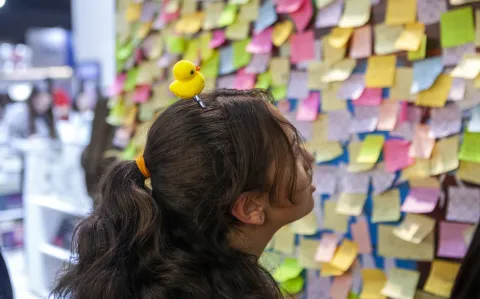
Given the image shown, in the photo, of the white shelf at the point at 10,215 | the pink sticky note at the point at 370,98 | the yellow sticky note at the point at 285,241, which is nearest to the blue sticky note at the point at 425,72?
the pink sticky note at the point at 370,98

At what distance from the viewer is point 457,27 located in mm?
1425

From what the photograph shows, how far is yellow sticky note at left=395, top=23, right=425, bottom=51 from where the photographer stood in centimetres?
149

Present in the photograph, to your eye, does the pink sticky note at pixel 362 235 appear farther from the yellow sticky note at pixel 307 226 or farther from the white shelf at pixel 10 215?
the white shelf at pixel 10 215

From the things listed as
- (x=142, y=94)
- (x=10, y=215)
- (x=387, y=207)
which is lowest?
(x=10, y=215)

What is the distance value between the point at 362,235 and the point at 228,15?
913mm

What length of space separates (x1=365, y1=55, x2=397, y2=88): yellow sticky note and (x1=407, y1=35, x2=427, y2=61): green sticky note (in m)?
0.05

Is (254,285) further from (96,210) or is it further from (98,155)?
(98,155)

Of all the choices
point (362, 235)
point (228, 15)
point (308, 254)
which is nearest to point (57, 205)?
point (228, 15)

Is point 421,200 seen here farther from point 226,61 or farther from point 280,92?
point 226,61

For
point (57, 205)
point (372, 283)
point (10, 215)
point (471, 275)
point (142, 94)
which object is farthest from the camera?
point (10, 215)

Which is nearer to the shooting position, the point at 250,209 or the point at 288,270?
the point at 250,209

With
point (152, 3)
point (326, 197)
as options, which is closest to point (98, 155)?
point (152, 3)

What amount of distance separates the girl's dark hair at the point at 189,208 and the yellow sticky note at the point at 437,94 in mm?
594

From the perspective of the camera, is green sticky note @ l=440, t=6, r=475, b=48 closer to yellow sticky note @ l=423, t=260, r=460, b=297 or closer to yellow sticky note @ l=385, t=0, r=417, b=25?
yellow sticky note @ l=385, t=0, r=417, b=25
